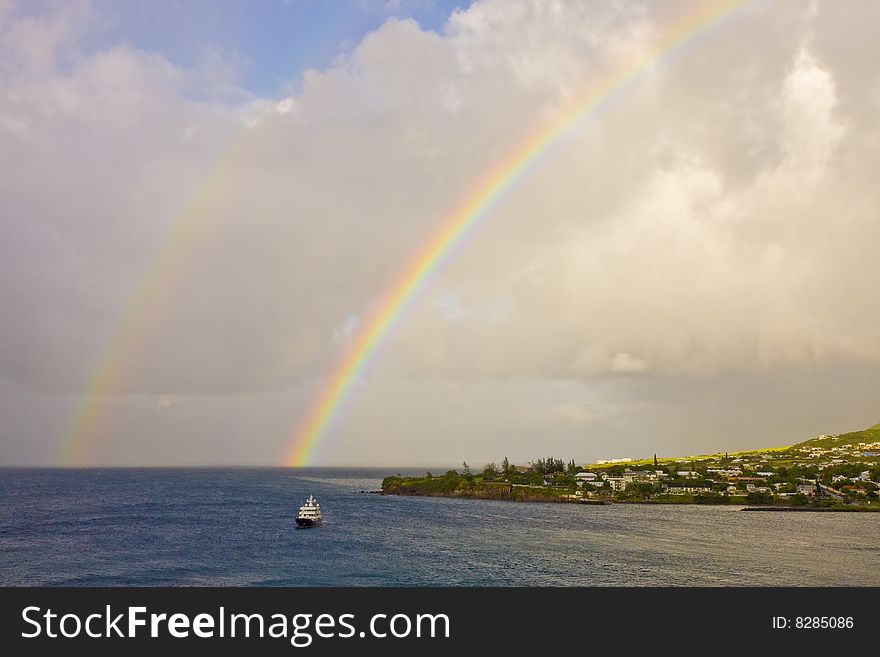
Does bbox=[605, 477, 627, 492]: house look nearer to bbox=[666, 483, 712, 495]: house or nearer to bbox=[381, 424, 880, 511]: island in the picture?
bbox=[381, 424, 880, 511]: island

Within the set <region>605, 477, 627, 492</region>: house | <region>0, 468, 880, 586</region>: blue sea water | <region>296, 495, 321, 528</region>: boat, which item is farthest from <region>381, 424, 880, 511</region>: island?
<region>296, 495, 321, 528</region>: boat

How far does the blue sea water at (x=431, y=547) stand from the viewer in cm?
5291

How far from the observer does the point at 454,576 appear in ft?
172

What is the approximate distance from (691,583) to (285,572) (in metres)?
32.9

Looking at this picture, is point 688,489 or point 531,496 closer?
point 531,496

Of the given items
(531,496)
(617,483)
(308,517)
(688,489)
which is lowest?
(531,496)

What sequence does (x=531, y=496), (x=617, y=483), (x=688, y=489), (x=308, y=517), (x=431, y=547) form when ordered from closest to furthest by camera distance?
(x=431, y=547)
(x=308, y=517)
(x=531, y=496)
(x=688, y=489)
(x=617, y=483)

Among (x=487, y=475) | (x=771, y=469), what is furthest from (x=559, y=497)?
(x=771, y=469)

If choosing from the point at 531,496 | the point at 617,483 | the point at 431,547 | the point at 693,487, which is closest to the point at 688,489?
the point at 693,487

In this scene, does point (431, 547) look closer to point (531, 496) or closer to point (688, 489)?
point (531, 496)

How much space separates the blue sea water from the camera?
52.9 meters

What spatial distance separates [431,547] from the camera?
69125 mm
